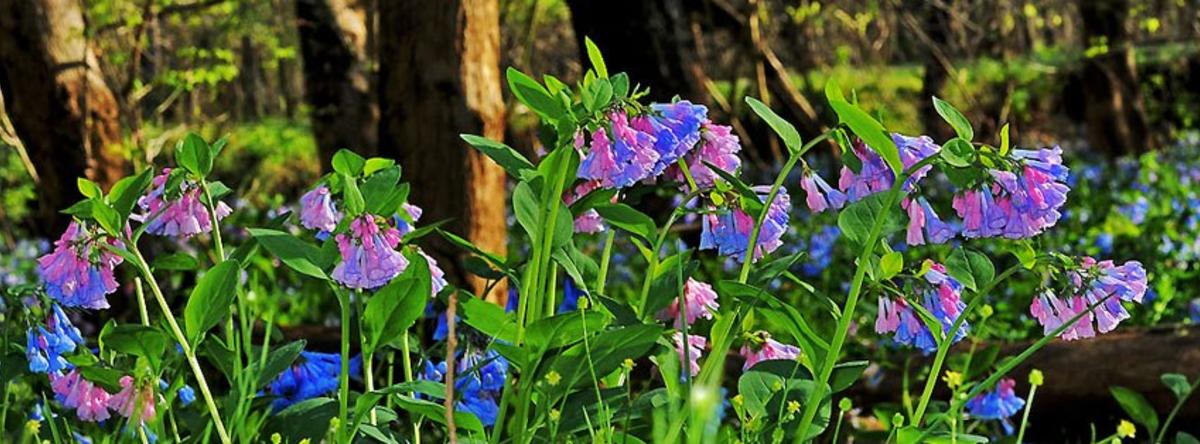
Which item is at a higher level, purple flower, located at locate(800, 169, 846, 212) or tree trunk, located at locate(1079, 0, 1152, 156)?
purple flower, located at locate(800, 169, 846, 212)

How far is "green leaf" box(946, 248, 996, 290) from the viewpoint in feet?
5.62

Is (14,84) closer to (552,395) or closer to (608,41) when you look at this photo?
(552,395)

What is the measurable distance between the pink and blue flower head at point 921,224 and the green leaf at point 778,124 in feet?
0.55

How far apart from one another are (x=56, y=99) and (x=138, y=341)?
2723 mm

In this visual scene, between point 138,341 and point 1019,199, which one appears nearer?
point 1019,199

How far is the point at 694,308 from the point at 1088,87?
851 centimetres

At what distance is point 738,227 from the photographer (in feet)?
5.70

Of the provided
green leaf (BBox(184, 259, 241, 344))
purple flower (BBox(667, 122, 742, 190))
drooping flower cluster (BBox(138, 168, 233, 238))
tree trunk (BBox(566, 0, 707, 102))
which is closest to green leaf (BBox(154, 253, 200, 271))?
drooping flower cluster (BBox(138, 168, 233, 238))

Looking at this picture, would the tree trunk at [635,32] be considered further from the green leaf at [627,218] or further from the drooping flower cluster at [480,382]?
the green leaf at [627,218]

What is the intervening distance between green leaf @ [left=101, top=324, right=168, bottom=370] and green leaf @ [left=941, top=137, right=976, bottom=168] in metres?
0.92

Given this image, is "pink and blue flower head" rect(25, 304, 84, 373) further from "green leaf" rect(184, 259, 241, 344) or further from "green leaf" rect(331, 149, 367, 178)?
"green leaf" rect(331, 149, 367, 178)

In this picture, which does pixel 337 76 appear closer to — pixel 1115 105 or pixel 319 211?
pixel 319 211

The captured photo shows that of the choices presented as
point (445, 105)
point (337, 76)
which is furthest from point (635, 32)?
point (445, 105)

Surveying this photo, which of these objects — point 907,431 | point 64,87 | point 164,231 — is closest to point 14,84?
point 64,87
